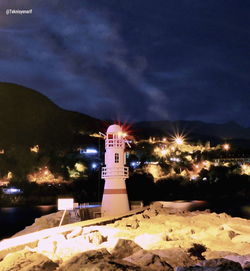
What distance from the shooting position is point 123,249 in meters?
12.0

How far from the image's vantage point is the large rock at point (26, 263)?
34.0 ft

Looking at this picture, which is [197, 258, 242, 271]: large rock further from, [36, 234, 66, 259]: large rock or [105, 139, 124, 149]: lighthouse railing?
[105, 139, 124, 149]: lighthouse railing

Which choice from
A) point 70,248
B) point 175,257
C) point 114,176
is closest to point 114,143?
point 114,176

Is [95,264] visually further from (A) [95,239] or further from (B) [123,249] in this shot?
(A) [95,239]

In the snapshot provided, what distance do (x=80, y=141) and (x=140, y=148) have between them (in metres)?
34.5

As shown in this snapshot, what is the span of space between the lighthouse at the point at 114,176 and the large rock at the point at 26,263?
1442 centimetres

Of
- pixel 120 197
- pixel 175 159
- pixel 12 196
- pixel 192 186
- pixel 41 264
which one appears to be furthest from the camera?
pixel 175 159

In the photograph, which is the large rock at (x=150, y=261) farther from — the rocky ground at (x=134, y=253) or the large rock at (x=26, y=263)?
the large rock at (x=26, y=263)

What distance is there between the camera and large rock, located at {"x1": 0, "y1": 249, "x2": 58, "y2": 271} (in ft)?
34.0

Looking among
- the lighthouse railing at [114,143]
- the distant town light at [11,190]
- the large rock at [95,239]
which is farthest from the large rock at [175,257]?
the distant town light at [11,190]

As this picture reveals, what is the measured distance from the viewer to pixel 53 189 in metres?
91.5

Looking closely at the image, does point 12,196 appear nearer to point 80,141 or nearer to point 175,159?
point 175,159

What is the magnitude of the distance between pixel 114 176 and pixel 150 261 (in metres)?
15.4

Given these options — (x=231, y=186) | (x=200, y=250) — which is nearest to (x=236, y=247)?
(x=200, y=250)
